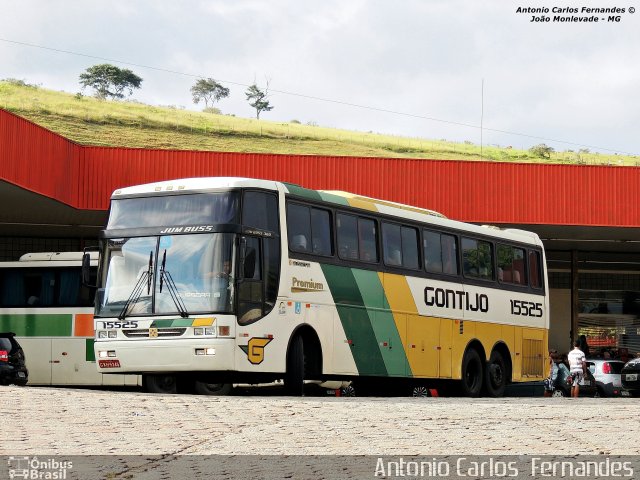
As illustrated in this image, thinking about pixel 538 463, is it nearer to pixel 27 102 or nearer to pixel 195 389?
pixel 195 389

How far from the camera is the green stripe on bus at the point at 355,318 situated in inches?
812

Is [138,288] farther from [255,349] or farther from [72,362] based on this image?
[72,362]

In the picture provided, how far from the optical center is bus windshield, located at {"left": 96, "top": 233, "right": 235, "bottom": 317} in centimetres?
1855

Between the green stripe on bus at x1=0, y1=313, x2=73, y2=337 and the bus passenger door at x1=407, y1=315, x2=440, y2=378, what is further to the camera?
the green stripe on bus at x1=0, y1=313, x2=73, y2=337

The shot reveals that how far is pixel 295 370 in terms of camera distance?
63.6 feet

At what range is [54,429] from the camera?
1224cm

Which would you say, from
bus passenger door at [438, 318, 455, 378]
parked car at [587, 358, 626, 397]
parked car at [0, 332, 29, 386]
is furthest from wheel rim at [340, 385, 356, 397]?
parked car at [587, 358, 626, 397]

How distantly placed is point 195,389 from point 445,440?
413 inches

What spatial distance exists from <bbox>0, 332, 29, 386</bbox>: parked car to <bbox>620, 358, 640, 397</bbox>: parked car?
13.3 m

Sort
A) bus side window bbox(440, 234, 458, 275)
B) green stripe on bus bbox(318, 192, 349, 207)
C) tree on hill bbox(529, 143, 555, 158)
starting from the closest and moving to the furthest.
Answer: green stripe on bus bbox(318, 192, 349, 207) → bus side window bbox(440, 234, 458, 275) → tree on hill bbox(529, 143, 555, 158)

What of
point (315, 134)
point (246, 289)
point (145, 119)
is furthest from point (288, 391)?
point (315, 134)

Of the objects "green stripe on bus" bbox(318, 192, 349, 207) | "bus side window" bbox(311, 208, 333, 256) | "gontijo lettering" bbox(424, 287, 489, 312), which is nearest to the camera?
"bus side window" bbox(311, 208, 333, 256)

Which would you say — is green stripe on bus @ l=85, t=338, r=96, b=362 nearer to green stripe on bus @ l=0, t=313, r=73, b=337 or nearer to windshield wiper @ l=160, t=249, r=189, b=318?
green stripe on bus @ l=0, t=313, r=73, b=337

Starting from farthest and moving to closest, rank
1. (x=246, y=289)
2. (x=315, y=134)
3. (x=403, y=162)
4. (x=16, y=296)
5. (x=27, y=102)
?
(x=315, y=134) → (x=27, y=102) → (x=403, y=162) → (x=16, y=296) → (x=246, y=289)
